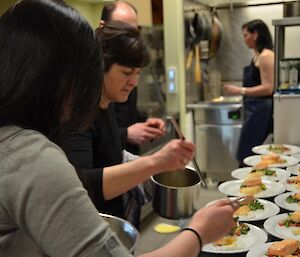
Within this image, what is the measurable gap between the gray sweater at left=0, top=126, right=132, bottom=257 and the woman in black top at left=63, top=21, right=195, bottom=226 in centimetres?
51

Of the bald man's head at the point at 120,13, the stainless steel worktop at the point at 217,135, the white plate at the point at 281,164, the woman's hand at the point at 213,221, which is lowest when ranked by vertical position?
the stainless steel worktop at the point at 217,135

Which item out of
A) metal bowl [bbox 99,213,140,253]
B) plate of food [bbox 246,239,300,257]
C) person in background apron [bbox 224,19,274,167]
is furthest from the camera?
person in background apron [bbox 224,19,274,167]

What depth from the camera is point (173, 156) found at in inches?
45.5

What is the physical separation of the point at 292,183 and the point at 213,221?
0.87 metres

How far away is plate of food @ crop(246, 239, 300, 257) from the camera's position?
988 millimetres

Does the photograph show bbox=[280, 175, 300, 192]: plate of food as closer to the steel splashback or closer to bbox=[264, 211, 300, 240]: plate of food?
bbox=[264, 211, 300, 240]: plate of food

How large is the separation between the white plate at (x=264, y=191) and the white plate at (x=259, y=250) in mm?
419

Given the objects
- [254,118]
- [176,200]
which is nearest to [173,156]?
[176,200]

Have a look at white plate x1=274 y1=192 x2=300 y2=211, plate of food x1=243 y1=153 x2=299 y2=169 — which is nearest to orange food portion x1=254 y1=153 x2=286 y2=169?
plate of food x1=243 y1=153 x2=299 y2=169

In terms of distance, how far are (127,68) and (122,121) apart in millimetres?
709

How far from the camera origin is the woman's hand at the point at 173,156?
1.14 metres

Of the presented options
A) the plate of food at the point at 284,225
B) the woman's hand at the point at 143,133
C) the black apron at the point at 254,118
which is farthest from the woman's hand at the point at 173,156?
the black apron at the point at 254,118

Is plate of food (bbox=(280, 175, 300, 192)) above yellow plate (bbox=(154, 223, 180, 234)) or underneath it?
above

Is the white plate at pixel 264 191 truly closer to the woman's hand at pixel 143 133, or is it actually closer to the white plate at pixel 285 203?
the white plate at pixel 285 203
